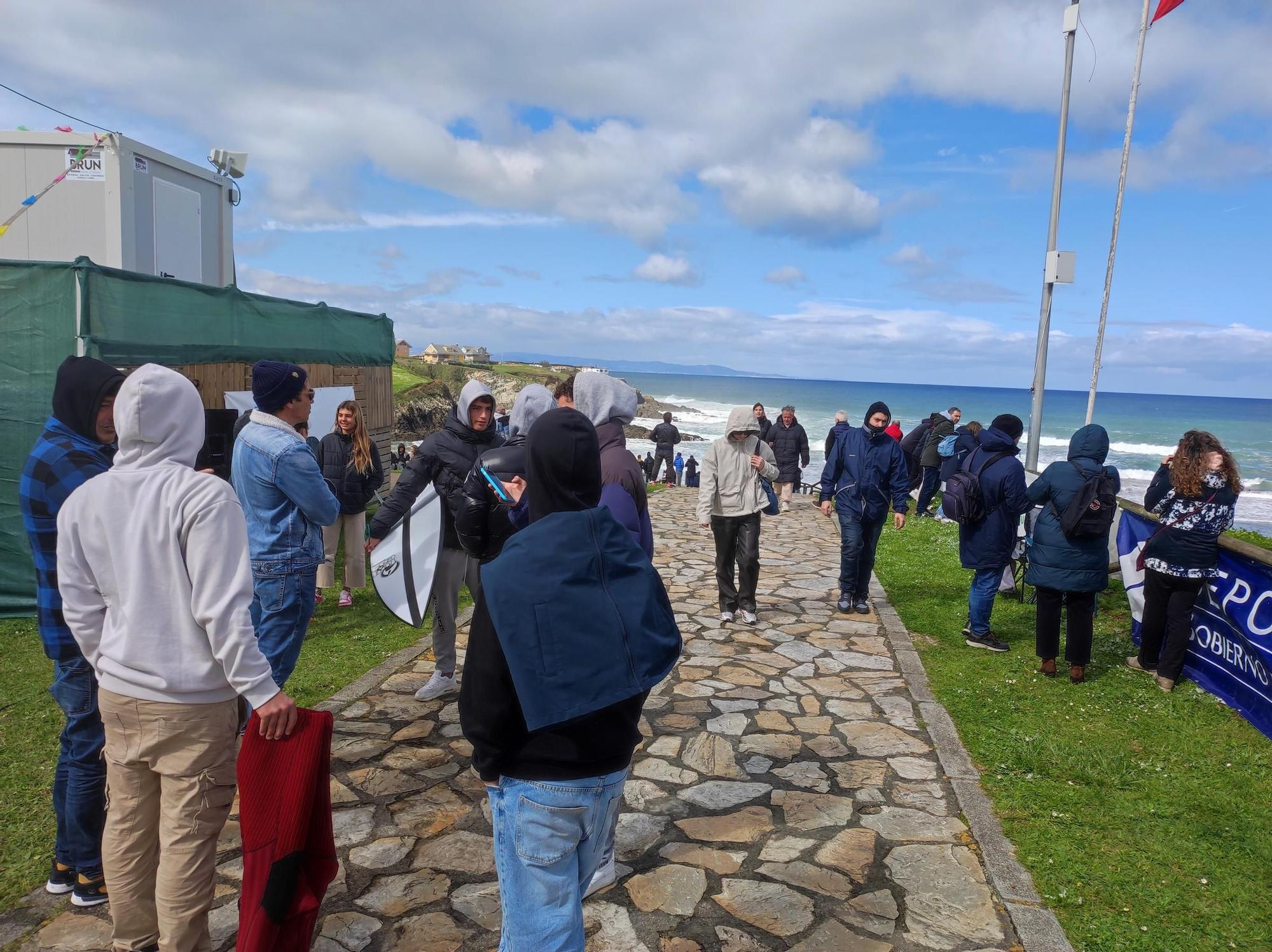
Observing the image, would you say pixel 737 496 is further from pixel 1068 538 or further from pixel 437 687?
pixel 437 687

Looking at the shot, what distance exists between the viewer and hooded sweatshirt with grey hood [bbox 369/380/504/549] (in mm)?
4988

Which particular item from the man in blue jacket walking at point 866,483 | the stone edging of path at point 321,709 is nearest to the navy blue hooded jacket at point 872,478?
the man in blue jacket walking at point 866,483

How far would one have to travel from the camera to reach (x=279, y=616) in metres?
3.81

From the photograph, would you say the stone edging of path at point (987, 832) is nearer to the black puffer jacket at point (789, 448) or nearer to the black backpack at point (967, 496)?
the black backpack at point (967, 496)

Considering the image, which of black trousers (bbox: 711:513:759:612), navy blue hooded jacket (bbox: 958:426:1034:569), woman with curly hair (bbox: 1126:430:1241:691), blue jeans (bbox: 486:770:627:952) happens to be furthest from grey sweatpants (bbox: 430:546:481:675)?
woman with curly hair (bbox: 1126:430:1241:691)

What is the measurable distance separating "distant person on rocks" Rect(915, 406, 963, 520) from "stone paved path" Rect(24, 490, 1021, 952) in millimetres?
9521

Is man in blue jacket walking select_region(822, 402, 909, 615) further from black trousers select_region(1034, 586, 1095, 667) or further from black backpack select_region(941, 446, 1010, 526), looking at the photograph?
black trousers select_region(1034, 586, 1095, 667)

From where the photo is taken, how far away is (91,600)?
2646 millimetres

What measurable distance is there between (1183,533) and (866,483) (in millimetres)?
2536

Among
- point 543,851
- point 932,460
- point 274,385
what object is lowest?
point 543,851

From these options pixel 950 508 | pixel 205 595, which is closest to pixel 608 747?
pixel 205 595

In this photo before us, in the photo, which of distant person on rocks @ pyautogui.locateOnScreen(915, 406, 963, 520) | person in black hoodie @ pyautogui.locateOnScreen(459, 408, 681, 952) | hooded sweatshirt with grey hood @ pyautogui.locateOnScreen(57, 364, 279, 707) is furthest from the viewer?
distant person on rocks @ pyautogui.locateOnScreen(915, 406, 963, 520)

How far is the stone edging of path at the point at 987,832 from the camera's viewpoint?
3.25 m

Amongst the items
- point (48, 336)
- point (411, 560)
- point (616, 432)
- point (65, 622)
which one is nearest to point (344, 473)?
point (48, 336)
